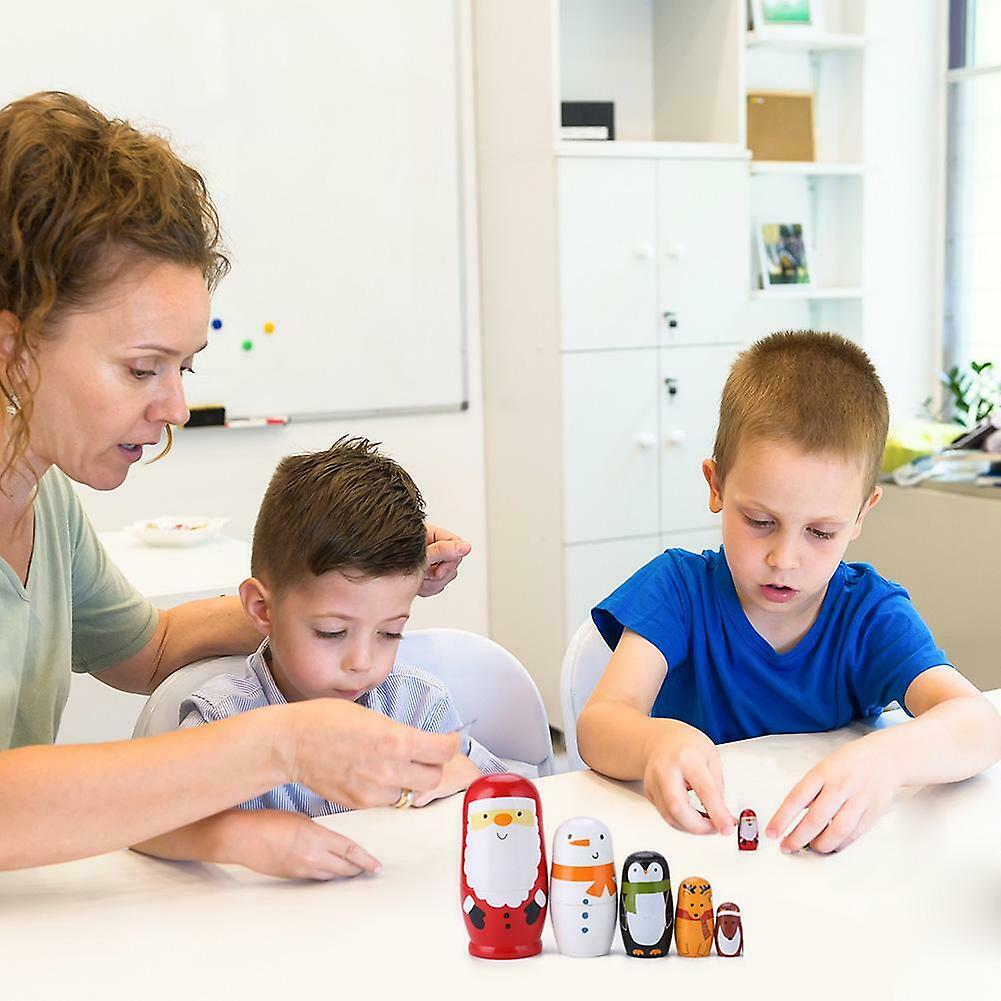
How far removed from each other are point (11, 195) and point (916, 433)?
294cm

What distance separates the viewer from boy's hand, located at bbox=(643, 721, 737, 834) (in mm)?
1100

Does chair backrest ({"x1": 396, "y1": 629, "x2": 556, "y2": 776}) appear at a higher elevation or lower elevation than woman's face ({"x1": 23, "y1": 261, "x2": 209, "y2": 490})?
lower

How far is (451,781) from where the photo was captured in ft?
3.98

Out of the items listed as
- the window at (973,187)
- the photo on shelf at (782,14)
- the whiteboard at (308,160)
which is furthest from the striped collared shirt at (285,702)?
the window at (973,187)

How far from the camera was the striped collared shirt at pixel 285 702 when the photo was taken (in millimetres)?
1312

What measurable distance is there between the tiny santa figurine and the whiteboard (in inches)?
100

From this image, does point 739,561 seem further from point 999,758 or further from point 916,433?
point 916,433

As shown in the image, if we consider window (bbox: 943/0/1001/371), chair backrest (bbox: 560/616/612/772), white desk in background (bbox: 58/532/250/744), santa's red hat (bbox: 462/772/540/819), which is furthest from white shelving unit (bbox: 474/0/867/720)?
santa's red hat (bbox: 462/772/540/819)

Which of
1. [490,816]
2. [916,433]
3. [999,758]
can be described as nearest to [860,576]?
[999,758]

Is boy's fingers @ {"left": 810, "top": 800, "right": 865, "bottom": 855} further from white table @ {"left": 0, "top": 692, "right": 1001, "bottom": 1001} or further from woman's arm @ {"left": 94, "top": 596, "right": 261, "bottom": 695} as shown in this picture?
woman's arm @ {"left": 94, "top": 596, "right": 261, "bottom": 695}

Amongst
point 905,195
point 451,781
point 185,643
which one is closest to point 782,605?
point 451,781

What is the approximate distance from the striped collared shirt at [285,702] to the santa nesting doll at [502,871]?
44cm

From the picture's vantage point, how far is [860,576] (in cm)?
156

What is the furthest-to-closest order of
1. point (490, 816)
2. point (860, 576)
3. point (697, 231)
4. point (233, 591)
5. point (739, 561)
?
1. point (697, 231)
2. point (233, 591)
3. point (860, 576)
4. point (739, 561)
5. point (490, 816)
